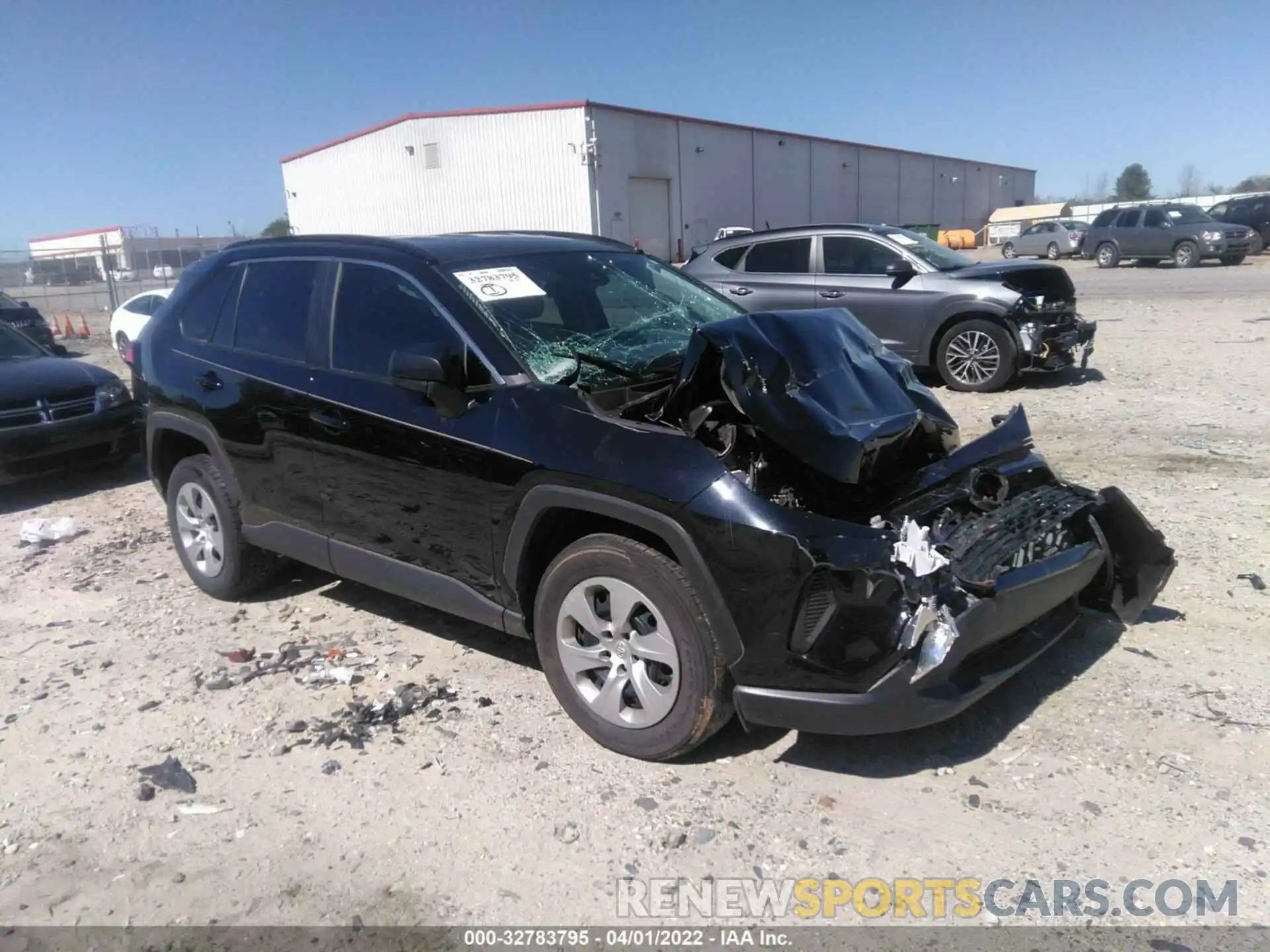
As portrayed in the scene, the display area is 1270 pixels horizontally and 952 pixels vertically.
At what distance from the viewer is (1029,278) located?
965 cm

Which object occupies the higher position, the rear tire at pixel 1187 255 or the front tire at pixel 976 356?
the rear tire at pixel 1187 255

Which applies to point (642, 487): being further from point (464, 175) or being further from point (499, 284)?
point (464, 175)

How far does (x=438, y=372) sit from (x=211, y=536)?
7.57 feet

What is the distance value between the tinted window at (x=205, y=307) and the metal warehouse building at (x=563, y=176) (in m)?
25.5

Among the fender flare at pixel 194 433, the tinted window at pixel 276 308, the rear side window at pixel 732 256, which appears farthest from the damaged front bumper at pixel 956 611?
the rear side window at pixel 732 256

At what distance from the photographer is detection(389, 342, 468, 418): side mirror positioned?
3.59m

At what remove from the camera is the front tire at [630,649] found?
3.13m

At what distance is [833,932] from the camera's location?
2.63m

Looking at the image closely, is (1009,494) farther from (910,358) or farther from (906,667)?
(910,358)

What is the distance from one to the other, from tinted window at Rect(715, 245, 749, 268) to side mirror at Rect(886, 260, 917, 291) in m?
1.84

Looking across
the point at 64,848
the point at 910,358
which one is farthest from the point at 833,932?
the point at 910,358

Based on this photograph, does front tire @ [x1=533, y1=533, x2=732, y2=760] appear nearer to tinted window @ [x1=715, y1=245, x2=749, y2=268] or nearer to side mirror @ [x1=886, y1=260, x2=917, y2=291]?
side mirror @ [x1=886, y1=260, x2=917, y2=291]

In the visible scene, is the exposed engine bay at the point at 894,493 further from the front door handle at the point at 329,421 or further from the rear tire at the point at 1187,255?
the rear tire at the point at 1187,255

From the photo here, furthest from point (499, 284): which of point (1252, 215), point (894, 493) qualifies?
point (1252, 215)
